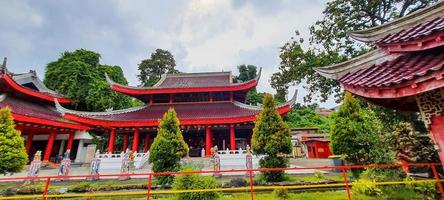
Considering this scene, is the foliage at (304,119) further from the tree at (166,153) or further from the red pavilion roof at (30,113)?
the red pavilion roof at (30,113)

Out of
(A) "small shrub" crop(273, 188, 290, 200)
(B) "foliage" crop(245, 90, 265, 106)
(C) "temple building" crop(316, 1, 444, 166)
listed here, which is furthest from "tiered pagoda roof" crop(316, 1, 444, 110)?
(B) "foliage" crop(245, 90, 265, 106)

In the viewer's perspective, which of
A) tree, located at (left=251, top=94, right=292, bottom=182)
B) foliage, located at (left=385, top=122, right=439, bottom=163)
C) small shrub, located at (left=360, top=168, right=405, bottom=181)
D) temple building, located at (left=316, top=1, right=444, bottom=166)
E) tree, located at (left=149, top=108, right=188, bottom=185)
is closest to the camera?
temple building, located at (left=316, top=1, right=444, bottom=166)

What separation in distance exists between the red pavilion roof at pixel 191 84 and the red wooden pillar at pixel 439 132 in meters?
16.3

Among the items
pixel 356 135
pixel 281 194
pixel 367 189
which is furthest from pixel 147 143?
pixel 367 189

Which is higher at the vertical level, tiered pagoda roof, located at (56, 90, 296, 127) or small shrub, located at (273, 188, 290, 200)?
tiered pagoda roof, located at (56, 90, 296, 127)

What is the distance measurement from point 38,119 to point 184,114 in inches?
393

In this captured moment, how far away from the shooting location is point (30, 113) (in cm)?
1638

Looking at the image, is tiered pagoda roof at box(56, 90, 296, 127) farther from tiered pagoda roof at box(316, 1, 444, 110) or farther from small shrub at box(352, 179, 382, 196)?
tiered pagoda roof at box(316, 1, 444, 110)

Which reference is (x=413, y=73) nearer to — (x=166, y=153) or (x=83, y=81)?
(x=166, y=153)

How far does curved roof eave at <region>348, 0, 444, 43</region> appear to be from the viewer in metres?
3.51

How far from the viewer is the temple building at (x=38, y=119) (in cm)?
1611

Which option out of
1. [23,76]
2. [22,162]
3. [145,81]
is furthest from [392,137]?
[145,81]

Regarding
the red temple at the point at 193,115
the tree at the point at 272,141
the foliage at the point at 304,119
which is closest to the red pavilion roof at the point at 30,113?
the red temple at the point at 193,115

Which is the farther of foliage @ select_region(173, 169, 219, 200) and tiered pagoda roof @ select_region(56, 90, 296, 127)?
tiered pagoda roof @ select_region(56, 90, 296, 127)
